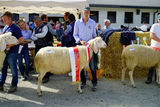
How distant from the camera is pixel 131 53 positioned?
502 cm

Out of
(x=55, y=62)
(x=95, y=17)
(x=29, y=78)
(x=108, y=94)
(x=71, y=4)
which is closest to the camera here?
(x=55, y=62)

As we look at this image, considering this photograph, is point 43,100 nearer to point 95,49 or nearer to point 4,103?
point 4,103

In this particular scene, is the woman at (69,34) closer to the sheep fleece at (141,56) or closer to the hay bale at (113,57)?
the hay bale at (113,57)

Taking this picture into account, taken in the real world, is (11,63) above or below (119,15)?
below

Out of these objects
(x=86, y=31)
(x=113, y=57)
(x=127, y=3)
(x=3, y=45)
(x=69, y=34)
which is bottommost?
(x=113, y=57)

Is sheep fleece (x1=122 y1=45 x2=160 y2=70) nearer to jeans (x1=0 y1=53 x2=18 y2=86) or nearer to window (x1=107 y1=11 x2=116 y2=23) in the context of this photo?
jeans (x1=0 y1=53 x2=18 y2=86)

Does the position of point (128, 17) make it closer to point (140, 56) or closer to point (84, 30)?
point (140, 56)

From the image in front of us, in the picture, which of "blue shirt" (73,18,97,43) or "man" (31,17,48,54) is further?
"man" (31,17,48,54)

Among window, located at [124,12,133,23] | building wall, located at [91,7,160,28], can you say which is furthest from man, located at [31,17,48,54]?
window, located at [124,12,133,23]

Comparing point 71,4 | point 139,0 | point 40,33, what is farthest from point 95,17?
point 40,33

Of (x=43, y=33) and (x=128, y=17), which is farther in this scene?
(x=128, y=17)

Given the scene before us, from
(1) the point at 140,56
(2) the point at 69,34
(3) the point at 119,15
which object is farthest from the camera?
(3) the point at 119,15

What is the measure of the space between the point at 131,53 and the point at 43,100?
2.89m

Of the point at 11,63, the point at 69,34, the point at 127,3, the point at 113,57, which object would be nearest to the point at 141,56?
the point at 113,57
